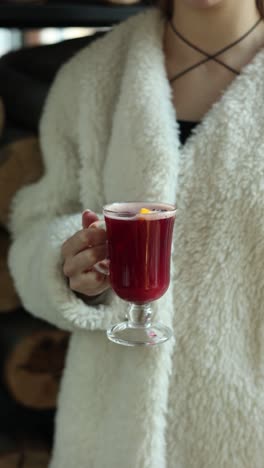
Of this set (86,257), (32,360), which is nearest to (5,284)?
(32,360)

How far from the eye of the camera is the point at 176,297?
3.20 ft

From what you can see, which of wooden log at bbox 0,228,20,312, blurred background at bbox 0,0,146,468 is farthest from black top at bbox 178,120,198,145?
wooden log at bbox 0,228,20,312

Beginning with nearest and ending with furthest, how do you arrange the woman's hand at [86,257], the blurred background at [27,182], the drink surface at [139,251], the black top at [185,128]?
the drink surface at [139,251] → the woman's hand at [86,257] → the black top at [185,128] → the blurred background at [27,182]

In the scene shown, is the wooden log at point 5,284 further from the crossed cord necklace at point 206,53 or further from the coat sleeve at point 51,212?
the crossed cord necklace at point 206,53

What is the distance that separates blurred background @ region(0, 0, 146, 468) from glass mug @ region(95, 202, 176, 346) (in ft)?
1.75

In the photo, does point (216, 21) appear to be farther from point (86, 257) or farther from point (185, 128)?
point (86, 257)

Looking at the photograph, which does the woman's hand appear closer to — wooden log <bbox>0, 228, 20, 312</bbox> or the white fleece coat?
the white fleece coat

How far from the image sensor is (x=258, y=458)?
3.03 feet

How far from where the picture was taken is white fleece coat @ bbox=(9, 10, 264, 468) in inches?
37.0

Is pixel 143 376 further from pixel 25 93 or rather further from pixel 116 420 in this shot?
pixel 25 93

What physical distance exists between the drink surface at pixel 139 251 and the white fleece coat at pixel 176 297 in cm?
13

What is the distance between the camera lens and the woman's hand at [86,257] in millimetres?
912

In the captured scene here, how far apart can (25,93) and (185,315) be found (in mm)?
671

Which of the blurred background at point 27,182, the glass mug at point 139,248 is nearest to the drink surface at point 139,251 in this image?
the glass mug at point 139,248
